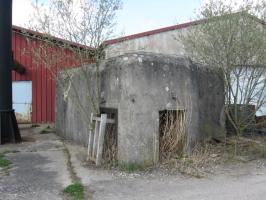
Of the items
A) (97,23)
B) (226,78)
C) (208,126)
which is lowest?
(208,126)

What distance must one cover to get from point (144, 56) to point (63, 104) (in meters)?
5.92

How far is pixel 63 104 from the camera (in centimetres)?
1374

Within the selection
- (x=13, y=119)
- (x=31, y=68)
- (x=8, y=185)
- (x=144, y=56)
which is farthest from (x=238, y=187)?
(x=31, y=68)

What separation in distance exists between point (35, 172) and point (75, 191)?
70.7 inches

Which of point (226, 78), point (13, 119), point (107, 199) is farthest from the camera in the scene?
point (13, 119)

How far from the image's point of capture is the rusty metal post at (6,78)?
38.7ft

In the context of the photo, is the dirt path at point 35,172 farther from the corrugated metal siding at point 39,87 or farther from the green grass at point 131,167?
the corrugated metal siding at point 39,87

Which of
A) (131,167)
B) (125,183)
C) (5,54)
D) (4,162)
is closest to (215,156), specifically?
(131,167)

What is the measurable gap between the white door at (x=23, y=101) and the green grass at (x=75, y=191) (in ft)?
40.3

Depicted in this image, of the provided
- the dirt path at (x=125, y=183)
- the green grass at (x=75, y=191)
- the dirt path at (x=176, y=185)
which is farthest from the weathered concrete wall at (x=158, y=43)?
the green grass at (x=75, y=191)

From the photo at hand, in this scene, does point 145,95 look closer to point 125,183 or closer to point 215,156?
point 125,183

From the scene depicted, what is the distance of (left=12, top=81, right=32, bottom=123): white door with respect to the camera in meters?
18.6

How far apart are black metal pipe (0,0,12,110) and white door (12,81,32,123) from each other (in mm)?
6633

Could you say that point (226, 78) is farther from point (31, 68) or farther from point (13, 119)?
point (31, 68)
